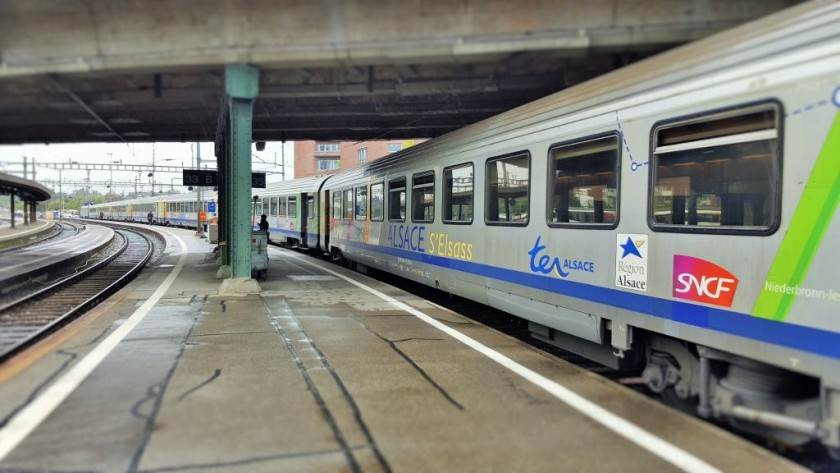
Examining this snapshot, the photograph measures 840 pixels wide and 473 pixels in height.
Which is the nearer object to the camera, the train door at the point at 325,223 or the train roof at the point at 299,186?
the train door at the point at 325,223

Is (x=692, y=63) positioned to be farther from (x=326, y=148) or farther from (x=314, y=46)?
(x=326, y=148)

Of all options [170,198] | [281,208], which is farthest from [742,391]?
[170,198]

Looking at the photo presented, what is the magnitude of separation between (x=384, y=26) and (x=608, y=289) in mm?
6343

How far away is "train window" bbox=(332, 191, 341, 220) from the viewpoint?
58.1 ft

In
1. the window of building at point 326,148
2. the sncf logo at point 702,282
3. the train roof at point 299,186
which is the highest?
the window of building at point 326,148

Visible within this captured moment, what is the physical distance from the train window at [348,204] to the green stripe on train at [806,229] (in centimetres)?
1288

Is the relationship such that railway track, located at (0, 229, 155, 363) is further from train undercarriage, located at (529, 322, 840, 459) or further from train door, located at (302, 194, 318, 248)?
train undercarriage, located at (529, 322, 840, 459)

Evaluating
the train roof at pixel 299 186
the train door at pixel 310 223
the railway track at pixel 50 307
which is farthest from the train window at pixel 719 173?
the train door at pixel 310 223

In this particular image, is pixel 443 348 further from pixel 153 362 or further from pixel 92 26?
pixel 92 26

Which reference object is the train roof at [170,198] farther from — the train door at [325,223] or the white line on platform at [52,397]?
the white line on platform at [52,397]

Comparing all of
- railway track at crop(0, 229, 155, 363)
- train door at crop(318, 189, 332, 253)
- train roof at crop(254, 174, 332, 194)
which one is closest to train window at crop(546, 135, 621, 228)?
railway track at crop(0, 229, 155, 363)

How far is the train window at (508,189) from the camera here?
23.7ft

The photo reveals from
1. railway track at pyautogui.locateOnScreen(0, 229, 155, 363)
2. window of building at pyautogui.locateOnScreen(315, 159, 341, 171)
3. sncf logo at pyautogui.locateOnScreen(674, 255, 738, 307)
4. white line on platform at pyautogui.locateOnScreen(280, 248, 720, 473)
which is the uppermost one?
window of building at pyautogui.locateOnScreen(315, 159, 341, 171)

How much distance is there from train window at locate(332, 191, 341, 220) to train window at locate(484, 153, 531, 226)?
10.0m
